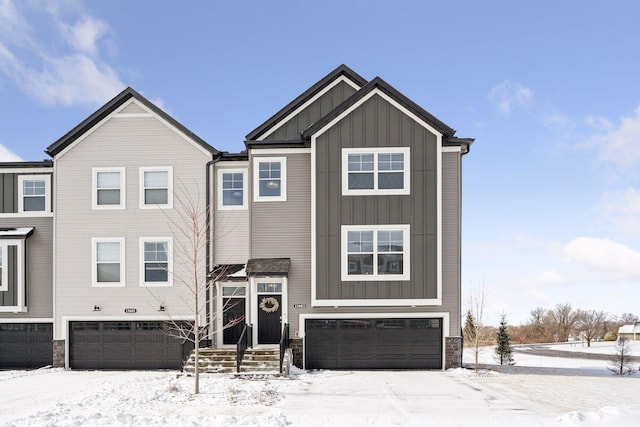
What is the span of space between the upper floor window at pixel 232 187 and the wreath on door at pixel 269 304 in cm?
348

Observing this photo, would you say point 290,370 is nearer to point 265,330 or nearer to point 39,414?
point 265,330

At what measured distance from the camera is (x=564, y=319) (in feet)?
211

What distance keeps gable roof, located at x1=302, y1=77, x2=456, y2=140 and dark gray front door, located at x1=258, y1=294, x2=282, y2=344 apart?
18.7ft

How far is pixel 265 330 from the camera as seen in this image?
15.5m

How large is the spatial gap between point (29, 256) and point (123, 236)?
384 cm

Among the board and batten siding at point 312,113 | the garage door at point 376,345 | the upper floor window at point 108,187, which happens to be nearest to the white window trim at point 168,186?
the upper floor window at point 108,187

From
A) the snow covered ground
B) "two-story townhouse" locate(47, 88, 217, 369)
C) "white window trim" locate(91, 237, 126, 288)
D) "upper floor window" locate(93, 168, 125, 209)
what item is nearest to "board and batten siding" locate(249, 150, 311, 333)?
"two-story townhouse" locate(47, 88, 217, 369)

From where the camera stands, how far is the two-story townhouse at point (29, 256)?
53.9 ft

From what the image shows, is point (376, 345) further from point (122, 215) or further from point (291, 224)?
point (122, 215)

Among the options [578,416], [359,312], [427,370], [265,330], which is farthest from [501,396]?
[265,330]

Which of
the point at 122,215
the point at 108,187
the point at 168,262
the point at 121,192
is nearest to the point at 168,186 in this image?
the point at 121,192

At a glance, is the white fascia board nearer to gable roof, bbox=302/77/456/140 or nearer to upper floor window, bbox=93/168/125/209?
gable roof, bbox=302/77/456/140

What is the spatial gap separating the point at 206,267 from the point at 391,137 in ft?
25.5

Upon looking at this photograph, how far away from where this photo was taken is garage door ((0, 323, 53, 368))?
651 inches
